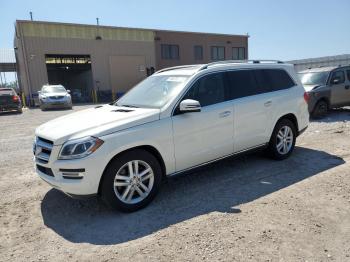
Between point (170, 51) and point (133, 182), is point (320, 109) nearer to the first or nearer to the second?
point (133, 182)

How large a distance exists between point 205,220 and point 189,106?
149 cm

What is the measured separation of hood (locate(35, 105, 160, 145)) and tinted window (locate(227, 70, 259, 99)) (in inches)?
60.5

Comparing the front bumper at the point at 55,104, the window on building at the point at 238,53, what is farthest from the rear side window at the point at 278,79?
the window on building at the point at 238,53

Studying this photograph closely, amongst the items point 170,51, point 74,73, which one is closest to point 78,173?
point 170,51

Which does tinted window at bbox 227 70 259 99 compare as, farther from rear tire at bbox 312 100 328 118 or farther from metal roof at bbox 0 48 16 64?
metal roof at bbox 0 48 16 64

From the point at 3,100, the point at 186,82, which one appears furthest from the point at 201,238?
the point at 3,100

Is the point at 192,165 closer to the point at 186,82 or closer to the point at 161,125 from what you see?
the point at 161,125

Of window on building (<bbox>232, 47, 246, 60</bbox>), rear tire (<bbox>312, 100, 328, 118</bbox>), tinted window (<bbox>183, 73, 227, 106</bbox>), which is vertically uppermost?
window on building (<bbox>232, 47, 246, 60</bbox>)

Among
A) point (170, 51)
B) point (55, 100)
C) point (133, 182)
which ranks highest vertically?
point (170, 51)

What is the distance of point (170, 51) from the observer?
3681cm

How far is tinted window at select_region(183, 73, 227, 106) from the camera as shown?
461cm

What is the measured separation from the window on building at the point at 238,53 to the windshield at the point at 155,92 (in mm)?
38943

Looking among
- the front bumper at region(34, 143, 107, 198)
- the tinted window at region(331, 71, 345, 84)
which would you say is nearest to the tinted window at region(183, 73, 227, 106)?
the front bumper at region(34, 143, 107, 198)

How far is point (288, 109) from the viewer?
5.88 metres
